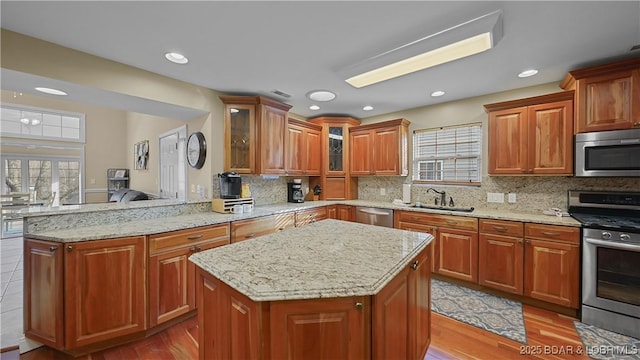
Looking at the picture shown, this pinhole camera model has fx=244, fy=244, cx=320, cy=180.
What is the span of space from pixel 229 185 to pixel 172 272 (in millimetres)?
1164

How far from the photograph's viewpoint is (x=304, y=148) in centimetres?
408

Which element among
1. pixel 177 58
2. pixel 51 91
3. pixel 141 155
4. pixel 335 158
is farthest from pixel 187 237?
pixel 141 155

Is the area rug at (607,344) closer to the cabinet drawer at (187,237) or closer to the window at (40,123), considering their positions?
the cabinet drawer at (187,237)

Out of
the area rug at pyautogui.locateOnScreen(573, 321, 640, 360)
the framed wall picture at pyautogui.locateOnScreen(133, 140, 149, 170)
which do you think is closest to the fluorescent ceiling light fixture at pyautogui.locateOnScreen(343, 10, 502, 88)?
the area rug at pyautogui.locateOnScreen(573, 321, 640, 360)

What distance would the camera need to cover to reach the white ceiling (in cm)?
161

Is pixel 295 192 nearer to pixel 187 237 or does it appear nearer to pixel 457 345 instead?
pixel 187 237

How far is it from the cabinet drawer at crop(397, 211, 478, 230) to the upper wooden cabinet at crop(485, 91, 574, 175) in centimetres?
71

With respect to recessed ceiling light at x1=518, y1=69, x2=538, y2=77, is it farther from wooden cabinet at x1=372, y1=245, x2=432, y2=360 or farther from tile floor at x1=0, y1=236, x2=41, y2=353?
tile floor at x1=0, y1=236, x2=41, y2=353

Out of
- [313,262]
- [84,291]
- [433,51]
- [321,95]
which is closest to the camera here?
→ [313,262]

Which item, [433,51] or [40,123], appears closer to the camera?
[433,51]

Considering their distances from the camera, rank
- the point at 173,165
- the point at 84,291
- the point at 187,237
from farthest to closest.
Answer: the point at 173,165
the point at 187,237
the point at 84,291

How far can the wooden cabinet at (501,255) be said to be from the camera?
259 centimetres

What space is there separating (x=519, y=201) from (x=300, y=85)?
10.2 ft

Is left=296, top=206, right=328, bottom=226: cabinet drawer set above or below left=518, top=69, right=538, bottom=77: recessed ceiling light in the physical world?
below
